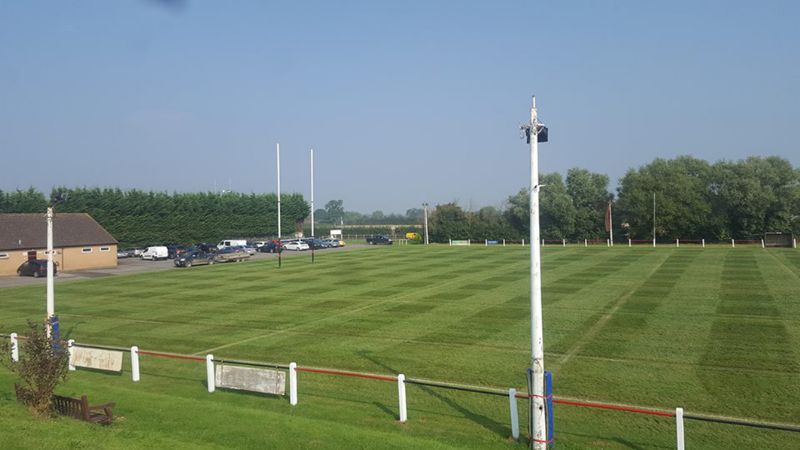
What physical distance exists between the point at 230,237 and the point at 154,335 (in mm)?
72114

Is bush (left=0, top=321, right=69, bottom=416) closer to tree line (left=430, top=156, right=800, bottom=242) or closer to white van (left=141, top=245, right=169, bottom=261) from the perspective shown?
white van (left=141, top=245, right=169, bottom=261)

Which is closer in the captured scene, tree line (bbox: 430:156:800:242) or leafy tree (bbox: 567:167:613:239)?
tree line (bbox: 430:156:800:242)

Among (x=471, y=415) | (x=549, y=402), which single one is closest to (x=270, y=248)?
(x=471, y=415)

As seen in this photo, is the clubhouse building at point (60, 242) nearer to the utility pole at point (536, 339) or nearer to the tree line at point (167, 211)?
the tree line at point (167, 211)

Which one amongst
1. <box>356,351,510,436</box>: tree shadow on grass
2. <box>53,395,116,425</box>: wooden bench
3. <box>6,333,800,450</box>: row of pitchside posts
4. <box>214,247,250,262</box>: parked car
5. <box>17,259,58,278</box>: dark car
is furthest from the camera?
<box>214,247,250,262</box>: parked car

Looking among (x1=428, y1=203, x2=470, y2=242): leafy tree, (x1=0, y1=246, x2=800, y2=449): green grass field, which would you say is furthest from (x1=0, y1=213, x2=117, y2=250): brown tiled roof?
(x1=428, y1=203, x2=470, y2=242): leafy tree

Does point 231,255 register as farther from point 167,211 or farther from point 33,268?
point 167,211

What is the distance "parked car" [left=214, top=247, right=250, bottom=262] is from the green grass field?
17497mm

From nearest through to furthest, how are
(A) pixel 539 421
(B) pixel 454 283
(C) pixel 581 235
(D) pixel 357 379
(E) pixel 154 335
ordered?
(A) pixel 539 421
(D) pixel 357 379
(E) pixel 154 335
(B) pixel 454 283
(C) pixel 581 235

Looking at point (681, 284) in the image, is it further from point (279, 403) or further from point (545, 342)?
point (279, 403)

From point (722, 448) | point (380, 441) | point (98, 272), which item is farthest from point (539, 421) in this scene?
point (98, 272)

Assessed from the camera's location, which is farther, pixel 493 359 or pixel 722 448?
pixel 493 359

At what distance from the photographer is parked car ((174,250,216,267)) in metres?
53.6

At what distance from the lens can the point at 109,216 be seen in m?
75.3
